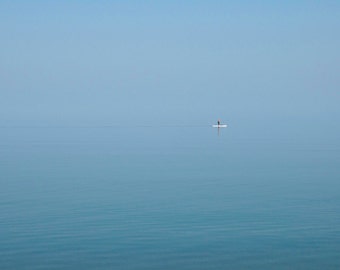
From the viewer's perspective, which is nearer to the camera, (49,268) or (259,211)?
(49,268)

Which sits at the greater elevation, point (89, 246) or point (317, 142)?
point (317, 142)

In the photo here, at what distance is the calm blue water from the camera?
27.5 metres

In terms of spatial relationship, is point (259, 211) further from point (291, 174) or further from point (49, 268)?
point (291, 174)

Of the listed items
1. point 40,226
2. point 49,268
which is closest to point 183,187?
point 40,226

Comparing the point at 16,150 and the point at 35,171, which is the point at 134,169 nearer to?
the point at 35,171

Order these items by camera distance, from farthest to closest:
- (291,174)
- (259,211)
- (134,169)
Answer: (134,169) → (291,174) → (259,211)

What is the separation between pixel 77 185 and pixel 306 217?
18562 mm

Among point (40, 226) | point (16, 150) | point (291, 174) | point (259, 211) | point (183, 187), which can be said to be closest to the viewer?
point (40, 226)

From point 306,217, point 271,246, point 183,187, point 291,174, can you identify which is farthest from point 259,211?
point 291,174

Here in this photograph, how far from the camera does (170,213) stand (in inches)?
1431

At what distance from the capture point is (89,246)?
29188 millimetres

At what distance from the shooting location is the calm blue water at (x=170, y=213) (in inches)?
1084

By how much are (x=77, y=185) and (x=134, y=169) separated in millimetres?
11361

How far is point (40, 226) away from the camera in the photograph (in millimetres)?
33094
